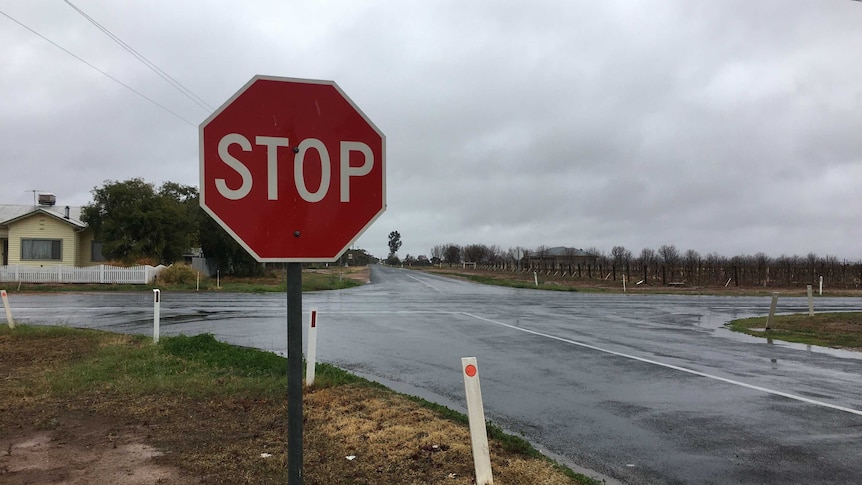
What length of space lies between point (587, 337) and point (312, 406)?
344 inches

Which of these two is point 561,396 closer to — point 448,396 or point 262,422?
point 448,396

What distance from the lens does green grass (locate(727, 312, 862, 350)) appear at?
13.9m

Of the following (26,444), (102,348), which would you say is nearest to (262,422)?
(26,444)

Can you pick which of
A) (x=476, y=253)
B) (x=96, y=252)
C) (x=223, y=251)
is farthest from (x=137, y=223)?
(x=476, y=253)

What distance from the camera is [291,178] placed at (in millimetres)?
2605

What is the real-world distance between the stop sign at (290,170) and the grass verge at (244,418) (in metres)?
2.38

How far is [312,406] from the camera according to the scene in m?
6.42

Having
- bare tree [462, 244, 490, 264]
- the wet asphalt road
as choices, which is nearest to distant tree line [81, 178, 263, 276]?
the wet asphalt road

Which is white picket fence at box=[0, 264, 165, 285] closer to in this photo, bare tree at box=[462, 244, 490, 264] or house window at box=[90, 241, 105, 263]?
house window at box=[90, 241, 105, 263]

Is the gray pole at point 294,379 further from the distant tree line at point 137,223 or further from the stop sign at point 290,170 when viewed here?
the distant tree line at point 137,223

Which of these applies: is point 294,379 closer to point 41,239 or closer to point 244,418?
point 244,418

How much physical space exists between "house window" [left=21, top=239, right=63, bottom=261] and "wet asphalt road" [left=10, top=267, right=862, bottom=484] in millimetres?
20718

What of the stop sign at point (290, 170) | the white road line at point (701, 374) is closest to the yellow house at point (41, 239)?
the white road line at point (701, 374)

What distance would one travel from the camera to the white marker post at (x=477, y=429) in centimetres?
417
